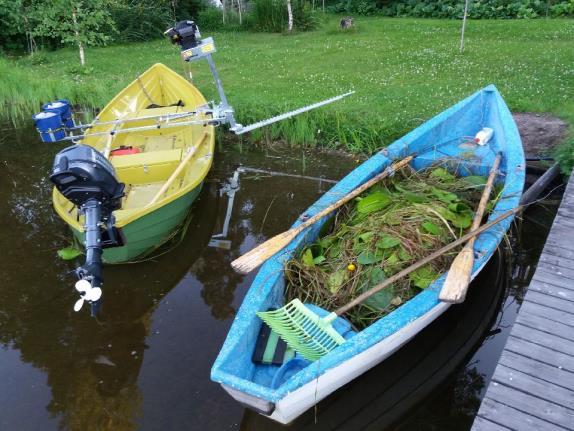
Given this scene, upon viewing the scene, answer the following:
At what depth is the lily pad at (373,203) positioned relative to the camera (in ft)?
14.7

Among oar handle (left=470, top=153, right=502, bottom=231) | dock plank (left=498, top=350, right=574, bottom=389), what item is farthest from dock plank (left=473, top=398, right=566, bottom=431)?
oar handle (left=470, top=153, right=502, bottom=231)

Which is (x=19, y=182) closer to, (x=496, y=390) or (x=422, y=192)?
(x=422, y=192)

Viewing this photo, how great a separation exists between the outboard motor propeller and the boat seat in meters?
1.38

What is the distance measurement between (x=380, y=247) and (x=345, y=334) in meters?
0.87

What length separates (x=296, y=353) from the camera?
332 cm

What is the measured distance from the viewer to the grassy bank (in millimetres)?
7203

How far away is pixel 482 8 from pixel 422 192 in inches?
415

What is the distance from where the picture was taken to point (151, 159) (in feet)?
18.8

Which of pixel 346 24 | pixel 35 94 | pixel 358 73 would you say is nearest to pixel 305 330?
pixel 358 73

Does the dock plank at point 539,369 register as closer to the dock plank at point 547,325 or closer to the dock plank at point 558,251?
the dock plank at point 547,325

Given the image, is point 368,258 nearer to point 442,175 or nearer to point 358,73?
point 442,175

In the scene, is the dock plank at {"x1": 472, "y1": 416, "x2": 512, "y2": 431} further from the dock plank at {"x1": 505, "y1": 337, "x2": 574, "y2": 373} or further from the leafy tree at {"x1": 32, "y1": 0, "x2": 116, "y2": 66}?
the leafy tree at {"x1": 32, "y1": 0, "x2": 116, "y2": 66}

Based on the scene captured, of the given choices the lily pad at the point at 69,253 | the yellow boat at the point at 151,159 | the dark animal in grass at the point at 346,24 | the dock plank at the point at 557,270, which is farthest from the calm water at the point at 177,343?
the dark animal in grass at the point at 346,24

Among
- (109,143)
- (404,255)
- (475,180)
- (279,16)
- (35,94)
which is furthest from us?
(279,16)
